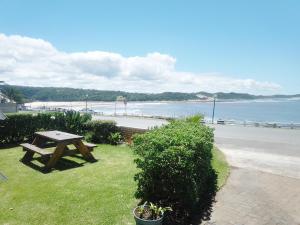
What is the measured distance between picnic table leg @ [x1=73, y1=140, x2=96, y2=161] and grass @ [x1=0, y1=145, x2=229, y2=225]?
34 cm

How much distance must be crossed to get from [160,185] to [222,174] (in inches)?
151

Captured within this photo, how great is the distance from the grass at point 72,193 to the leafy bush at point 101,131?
372cm

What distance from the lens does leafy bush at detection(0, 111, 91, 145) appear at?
1382cm

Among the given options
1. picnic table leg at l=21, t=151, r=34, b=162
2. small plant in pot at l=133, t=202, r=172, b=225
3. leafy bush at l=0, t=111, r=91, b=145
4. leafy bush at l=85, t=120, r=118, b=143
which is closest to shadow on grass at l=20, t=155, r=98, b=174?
picnic table leg at l=21, t=151, r=34, b=162

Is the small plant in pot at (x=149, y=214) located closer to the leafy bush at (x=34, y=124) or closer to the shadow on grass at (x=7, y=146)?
the shadow on grass at (x=7, y=146)

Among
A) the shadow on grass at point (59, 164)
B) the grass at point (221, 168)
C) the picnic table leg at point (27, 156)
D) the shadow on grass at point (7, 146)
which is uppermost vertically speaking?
A: the grass at point (221, 168)

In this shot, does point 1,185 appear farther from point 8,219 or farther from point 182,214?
point 182,214

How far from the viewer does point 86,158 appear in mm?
10758

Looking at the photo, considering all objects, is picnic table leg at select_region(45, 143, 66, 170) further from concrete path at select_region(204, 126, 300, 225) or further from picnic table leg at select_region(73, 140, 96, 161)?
concrete path at select_region(204, 126, 300, 225)

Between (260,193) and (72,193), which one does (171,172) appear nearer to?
(72,193)

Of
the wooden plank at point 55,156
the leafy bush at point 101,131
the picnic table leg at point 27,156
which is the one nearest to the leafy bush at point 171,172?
the wooden plank at point 55,156

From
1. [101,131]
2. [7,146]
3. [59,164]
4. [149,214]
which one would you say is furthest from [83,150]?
[149,214]

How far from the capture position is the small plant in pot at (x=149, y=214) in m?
5.06

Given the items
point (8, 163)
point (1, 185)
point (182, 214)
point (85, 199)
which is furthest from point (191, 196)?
point (8, 163)
